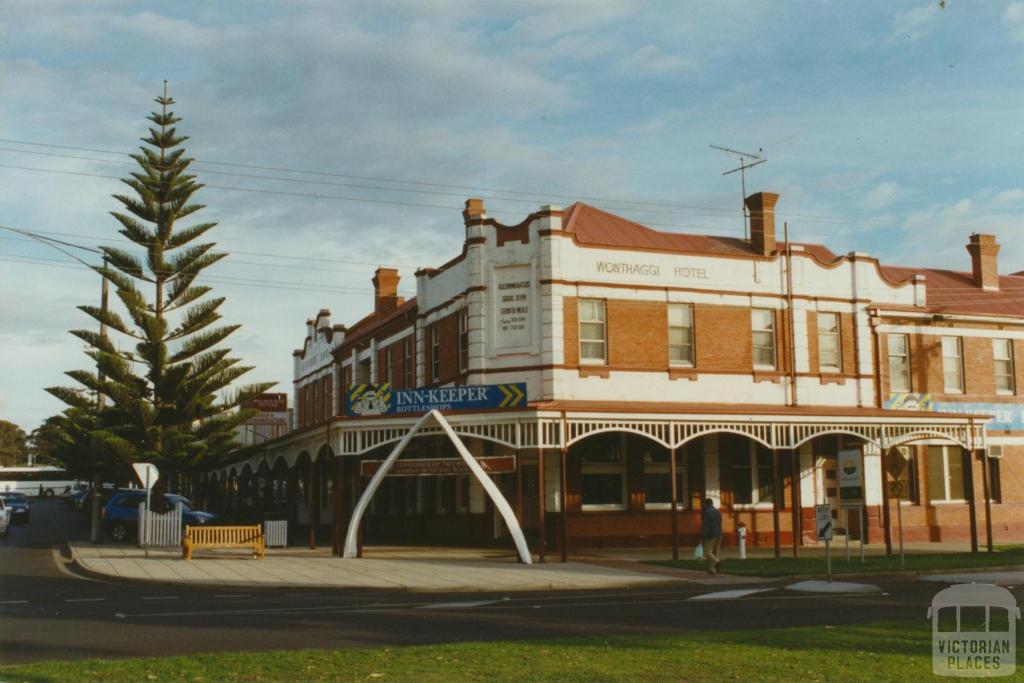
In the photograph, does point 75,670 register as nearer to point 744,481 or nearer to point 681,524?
point 681,524

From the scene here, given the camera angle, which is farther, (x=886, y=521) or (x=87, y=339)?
(x=87, y=339)

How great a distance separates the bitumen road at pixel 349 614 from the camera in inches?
462

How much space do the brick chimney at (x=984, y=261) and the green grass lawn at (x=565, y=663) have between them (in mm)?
28269

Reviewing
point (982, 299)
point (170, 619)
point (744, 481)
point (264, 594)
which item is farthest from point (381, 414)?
point (982, 299)

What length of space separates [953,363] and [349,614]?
24616 mm

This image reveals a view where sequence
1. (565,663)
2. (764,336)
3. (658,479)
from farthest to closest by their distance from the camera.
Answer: (764,336)
(658,479)
(565,663)

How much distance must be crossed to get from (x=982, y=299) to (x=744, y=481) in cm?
1177

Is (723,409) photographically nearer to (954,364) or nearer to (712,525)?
(712,525)

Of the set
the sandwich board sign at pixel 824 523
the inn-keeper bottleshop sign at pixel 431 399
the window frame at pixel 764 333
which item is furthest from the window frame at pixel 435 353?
the sandwich board sign at pixel 824 523

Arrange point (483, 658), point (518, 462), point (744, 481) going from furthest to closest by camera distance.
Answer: point (744, 481) < point (518, 462) < point (483, 658)

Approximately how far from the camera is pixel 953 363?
33312 millimetres

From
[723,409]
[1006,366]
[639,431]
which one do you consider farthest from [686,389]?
[1006,366]

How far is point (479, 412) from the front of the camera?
2542cm

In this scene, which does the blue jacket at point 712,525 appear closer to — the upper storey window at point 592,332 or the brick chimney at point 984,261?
the upper storey window at point 592,332
